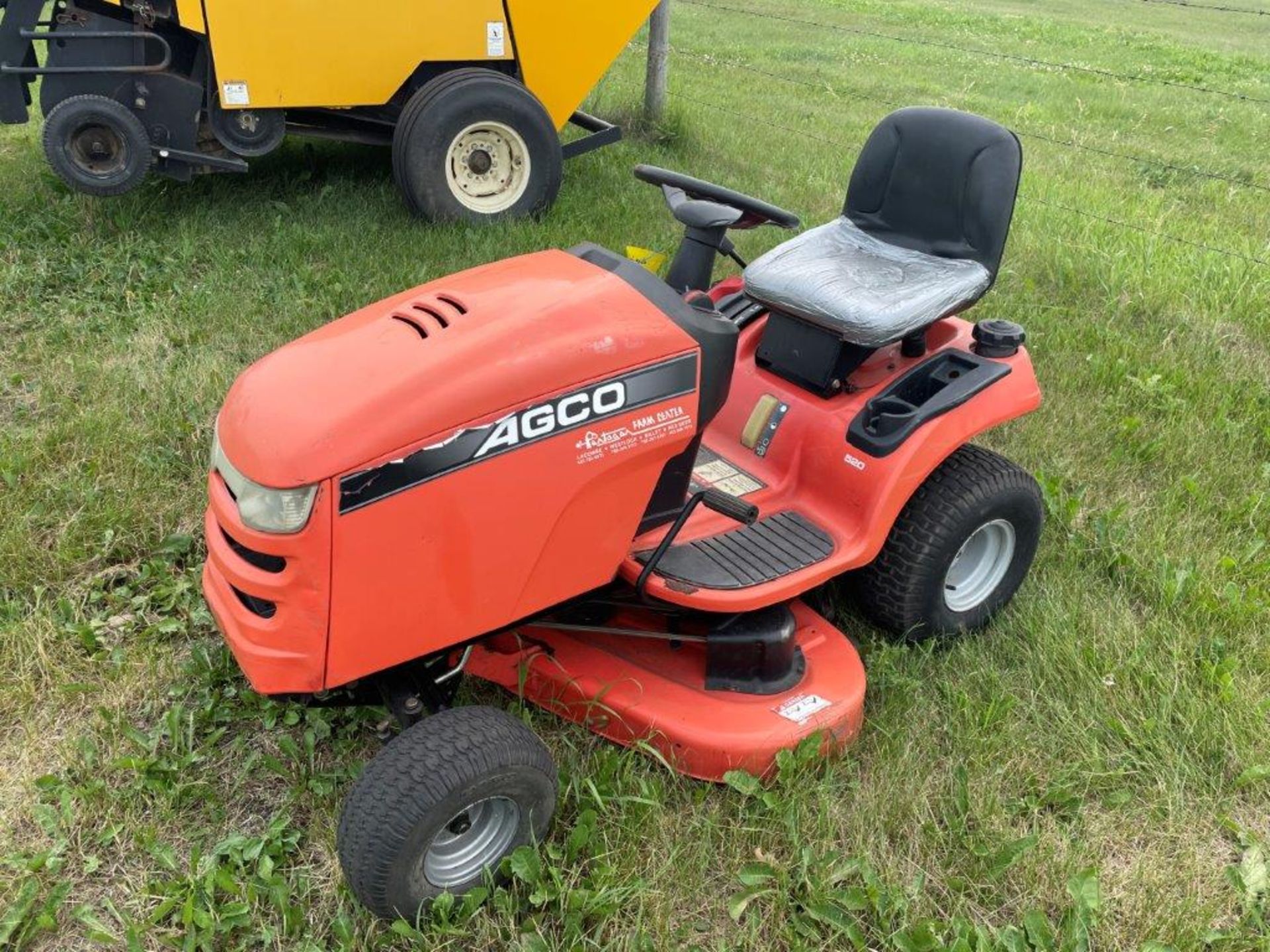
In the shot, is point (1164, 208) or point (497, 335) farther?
point (1164, 208)

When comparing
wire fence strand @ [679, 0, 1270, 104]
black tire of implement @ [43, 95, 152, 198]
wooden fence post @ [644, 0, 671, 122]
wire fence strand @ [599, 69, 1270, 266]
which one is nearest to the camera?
black tire of implement @ [43, 95, 152, 198]

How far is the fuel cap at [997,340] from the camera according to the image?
258 cm

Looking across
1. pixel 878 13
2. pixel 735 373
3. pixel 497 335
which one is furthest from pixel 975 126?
pixel 878 13

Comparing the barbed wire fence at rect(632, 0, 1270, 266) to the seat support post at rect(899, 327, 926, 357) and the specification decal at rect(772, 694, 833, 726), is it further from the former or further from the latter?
the specification decal at rect(772, 694, 833, 726)

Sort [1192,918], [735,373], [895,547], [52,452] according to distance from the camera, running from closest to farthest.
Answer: [1192,918]
[895,547]
[735,373]
[52,452]

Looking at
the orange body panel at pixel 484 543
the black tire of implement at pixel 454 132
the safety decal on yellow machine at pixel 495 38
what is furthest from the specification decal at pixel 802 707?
the safety decal on yellow machine at pixel 495 38

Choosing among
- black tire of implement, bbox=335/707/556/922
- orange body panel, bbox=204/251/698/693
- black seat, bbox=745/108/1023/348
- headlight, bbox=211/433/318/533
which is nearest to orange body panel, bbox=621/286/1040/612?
black seat, bbox=745/108/1023/348

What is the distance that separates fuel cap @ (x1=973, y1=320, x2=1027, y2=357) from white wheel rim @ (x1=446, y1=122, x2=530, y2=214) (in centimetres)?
268

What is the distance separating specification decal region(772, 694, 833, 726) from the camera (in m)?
2.17

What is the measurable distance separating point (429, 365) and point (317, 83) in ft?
10.1

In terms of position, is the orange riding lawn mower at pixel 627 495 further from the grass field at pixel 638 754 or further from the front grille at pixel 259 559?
the grass field at pixel 638 754

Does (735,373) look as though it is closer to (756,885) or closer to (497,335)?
(497,335)

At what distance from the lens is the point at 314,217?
15.6 ft

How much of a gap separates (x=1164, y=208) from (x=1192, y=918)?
→ 4.63 m
